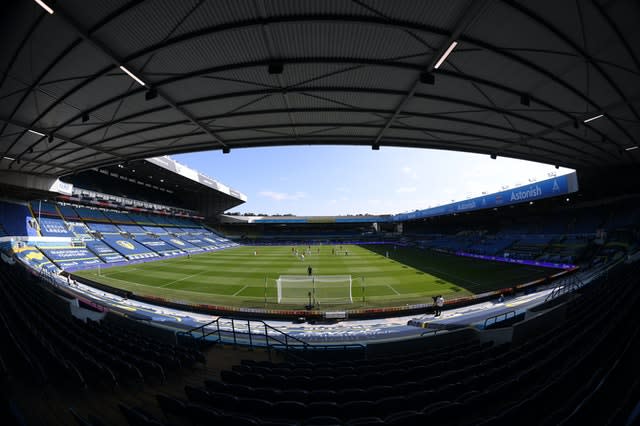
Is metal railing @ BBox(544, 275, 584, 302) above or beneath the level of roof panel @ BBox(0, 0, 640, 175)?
beneath

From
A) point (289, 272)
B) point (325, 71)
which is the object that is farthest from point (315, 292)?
point (325, 71)

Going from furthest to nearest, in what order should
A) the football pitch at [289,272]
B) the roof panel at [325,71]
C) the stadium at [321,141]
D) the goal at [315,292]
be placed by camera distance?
the football pitch at [289,272] < the goal at [315,292] < the roof panel at [325,71] < the stadium at [321,141]

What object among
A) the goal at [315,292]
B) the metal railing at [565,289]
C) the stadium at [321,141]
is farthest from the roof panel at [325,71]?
the goal at [315,292]

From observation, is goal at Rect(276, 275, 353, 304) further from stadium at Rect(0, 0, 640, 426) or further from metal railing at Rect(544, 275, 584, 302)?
metal railing at Rect(544, 275, 584, 302)

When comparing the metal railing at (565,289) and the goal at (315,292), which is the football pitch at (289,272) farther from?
the metal railing at (565,289)

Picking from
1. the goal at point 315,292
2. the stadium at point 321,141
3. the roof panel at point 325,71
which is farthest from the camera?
the goal at point 315,292

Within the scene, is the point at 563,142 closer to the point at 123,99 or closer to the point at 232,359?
the point at 232,359

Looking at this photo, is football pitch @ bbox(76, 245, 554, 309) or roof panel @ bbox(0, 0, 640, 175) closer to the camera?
roof panel @ bbox(0, 0, 640, 175)

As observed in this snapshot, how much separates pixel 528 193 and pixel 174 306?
33.6 meters

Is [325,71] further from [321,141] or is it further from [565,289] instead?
[565,289]

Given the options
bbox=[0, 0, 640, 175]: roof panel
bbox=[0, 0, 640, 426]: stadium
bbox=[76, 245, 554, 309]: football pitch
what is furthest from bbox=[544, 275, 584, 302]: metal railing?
bbox=[0, 0, 640, 175]: roof panel

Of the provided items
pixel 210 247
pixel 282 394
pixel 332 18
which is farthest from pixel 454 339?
pixel 210 247

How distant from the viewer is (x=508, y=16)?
475cm

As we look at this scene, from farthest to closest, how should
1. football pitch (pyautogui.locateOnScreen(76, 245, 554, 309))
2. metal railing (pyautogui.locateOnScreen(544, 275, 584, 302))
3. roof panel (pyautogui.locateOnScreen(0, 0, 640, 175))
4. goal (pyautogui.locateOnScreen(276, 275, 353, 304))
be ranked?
football pitch (pyautogui.locateOnScreen(76, 245, 554, 309)) → goal (pyautogui.locateOnScreen(276, 275, 353, 304)) → metal railing (pyautogui.locateOnScreen(544, 275, 584, 302)) → roof panel (pyautogui.locateOnScreen(0, 0, 640, 175))
